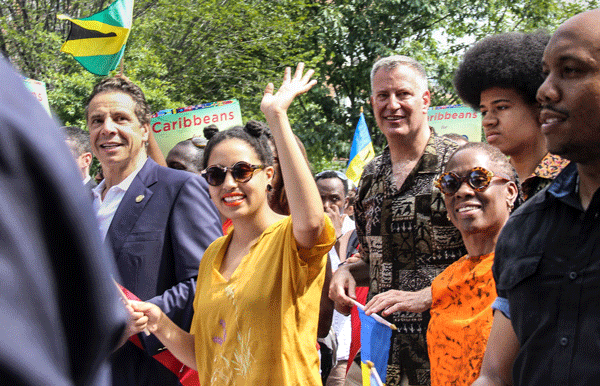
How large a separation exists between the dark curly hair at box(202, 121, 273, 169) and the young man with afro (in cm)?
108

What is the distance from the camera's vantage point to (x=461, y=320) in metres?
2.78

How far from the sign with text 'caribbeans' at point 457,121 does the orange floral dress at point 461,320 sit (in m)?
4.83

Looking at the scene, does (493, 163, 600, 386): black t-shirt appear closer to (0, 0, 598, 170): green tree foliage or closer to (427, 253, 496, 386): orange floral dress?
(427, 253, 496, 386): orange floral dress

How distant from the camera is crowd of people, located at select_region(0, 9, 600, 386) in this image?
828 mm

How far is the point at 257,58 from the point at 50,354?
52.8ft

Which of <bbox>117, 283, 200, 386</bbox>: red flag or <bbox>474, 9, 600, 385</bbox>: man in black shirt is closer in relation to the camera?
<bbox>474, 9, 600, 385</bbox>: man in black shirt

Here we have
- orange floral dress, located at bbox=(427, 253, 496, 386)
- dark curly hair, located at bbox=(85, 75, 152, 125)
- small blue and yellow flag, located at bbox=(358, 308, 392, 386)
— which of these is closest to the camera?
orange floral dress, located at bbox=(427, 253, 496, 386)

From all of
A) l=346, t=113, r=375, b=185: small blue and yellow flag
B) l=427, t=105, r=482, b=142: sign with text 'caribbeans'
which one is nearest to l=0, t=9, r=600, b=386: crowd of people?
l=427, t=105, r=482, b=142: sign with text 'caribbeans'

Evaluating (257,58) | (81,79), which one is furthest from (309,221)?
(257,58)

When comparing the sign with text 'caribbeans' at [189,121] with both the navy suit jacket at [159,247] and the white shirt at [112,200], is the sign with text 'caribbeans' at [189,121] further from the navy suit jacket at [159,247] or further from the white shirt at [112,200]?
the navy suit jacket at [159,247]

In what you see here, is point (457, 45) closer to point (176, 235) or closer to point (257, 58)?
point (257, 58)

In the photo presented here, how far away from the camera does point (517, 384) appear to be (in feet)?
6.40

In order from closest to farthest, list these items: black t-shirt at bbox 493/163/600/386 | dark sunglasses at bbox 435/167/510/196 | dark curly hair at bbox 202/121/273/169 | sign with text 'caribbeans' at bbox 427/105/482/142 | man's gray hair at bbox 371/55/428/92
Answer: black t-shirt at bbox 493/163/600/386, dark sunglasses at bbox 435/167/510/196, dark curly hair at bbox 202/121/273/169, man's gray hair at bbox 371/55/428/92, sign with text 'caribbeans' at bbox 427/105/482/142

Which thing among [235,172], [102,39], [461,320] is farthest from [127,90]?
[102,39]
